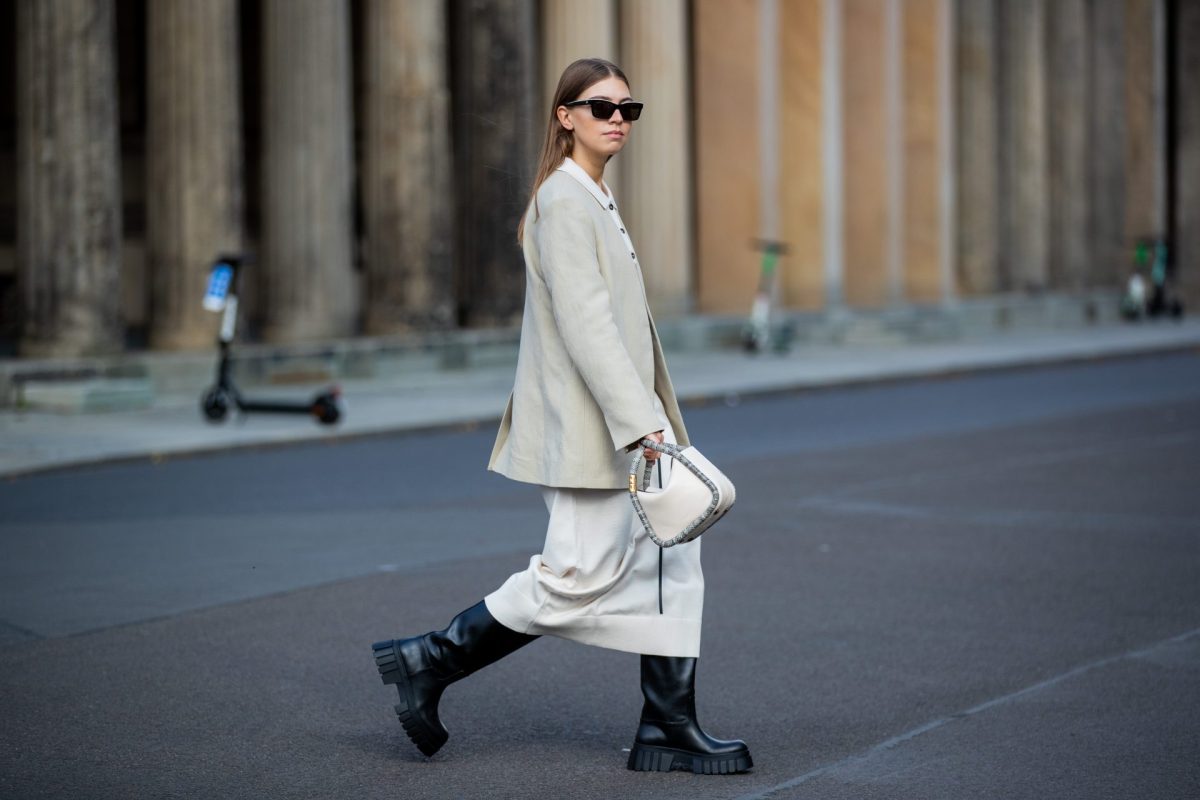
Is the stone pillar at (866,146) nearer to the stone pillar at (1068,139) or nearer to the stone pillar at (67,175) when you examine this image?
the stone pillar at (1068,139)

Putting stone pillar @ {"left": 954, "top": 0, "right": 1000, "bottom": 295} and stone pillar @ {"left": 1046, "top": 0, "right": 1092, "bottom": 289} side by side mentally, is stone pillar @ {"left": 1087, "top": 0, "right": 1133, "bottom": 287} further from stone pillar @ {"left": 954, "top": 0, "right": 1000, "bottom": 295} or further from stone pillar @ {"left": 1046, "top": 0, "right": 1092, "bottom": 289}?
stone pillar @ {"left": 954, "top": 0, "right": 1000, "bottom": 295}

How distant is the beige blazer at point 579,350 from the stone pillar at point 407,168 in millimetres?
16879

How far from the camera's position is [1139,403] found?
64.4 feet

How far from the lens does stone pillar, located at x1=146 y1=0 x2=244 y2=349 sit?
64.4ft

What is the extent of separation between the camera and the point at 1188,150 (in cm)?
4328

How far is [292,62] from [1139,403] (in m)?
9.93

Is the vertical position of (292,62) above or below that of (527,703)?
above

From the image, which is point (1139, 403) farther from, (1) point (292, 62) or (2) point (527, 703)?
(2) point (527, 703)

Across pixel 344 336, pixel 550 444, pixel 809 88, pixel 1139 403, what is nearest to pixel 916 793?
pixel 550 444

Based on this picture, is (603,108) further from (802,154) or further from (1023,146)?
(1023,146)

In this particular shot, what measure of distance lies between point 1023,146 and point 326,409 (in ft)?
72.7

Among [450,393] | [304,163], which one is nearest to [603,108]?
[450,393]

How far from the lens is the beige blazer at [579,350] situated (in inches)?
216

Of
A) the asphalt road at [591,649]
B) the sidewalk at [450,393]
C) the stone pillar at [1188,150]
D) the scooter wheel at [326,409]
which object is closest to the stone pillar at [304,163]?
the sidewalk at [450,393]
